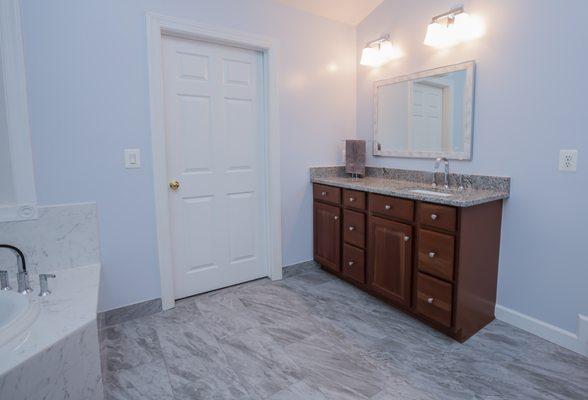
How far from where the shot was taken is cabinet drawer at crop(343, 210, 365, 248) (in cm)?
266

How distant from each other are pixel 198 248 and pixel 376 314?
1412 millimetres

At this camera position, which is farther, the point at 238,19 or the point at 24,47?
the point at 238,19

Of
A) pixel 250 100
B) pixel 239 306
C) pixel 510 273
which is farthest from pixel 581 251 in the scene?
pixel 250 100

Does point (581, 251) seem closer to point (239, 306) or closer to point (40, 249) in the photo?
point (239, 306)

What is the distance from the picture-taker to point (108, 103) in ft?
7.08

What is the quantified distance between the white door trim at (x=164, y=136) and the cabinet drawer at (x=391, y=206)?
84 centimetres

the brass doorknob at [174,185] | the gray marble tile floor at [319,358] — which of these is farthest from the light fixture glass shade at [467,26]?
the brass doorknob at [174,185]

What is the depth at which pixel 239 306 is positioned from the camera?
254cm

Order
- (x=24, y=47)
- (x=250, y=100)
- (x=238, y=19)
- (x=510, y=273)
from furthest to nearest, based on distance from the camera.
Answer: (x=250, y=100), (x=238, y=19), (x=510, y=273), (x=24, y=47)

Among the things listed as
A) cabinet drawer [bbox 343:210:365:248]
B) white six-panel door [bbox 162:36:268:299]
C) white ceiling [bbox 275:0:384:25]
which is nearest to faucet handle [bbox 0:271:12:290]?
white six-panel door [bbox 162:36:268:299]

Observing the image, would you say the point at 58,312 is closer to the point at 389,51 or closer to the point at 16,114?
the point at 16,114

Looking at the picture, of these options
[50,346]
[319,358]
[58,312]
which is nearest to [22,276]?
[58,312]

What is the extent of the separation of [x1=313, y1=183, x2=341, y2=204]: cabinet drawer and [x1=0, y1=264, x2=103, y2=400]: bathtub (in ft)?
6.09

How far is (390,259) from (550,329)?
988mm
